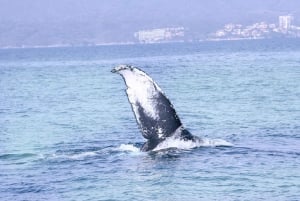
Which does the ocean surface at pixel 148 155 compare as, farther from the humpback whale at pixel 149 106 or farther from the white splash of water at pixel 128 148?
the humpback whale at pixel 149 106

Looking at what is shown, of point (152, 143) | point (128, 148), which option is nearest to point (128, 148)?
point (128, 148)

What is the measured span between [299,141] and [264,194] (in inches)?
264

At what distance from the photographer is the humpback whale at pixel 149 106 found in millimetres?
19125

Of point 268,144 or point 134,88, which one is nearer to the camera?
point 134,88

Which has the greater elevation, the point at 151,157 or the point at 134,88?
the point at 134,88

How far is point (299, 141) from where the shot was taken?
24.4 m

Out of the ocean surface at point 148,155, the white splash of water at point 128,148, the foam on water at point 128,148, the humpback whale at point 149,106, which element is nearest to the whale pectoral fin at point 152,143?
the humpback whale at point 149,106

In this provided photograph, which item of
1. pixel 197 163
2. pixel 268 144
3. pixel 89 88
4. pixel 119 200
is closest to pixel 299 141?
pixel 268 144

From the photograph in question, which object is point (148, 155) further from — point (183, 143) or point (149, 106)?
point (149, 106)

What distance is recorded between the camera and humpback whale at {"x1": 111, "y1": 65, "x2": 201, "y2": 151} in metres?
19.1

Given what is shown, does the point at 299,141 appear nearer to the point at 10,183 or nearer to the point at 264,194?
the point at 264,194

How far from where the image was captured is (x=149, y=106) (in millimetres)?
19578

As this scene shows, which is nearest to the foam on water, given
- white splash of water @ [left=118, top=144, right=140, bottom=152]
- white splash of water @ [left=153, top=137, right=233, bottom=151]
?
white splash of water @ [left=118, top=144, right=140, bottom=152]

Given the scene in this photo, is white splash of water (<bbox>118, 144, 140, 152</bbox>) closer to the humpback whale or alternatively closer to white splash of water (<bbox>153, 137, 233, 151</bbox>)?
white splash of water (<bbox>153, 137, 233, 151</bbox>)
